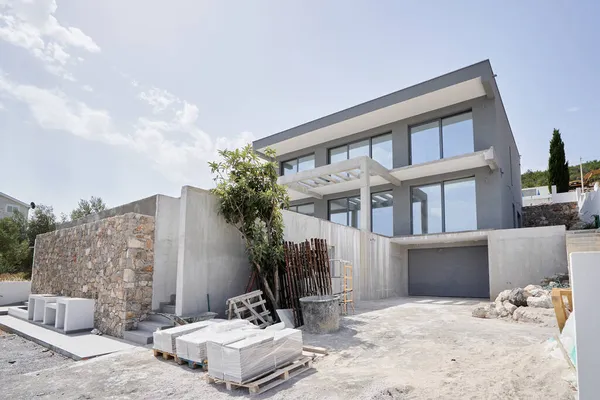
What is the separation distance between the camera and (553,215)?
18.2 meters

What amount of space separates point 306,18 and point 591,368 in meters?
9.77

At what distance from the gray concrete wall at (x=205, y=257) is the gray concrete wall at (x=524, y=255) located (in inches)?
390

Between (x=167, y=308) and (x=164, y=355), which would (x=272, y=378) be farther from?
(x=167, y=308)

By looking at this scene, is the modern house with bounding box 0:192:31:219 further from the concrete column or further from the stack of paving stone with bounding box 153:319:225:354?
the stack of paving stone with bounding box 153:319:225:354

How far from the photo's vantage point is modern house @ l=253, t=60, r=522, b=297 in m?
14.3

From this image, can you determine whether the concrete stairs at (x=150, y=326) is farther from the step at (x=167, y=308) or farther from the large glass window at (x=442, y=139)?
the large glass window at (x=442, y=139)

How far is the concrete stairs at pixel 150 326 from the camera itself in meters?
6.79

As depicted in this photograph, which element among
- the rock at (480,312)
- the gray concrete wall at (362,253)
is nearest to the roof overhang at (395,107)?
the gray concrete wall at (362,253)

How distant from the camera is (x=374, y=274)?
45.5 ft

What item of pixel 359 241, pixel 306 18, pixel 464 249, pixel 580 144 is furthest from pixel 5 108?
pixel 580 144

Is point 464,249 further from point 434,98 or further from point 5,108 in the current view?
point 5,108

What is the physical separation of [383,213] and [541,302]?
9189 mm

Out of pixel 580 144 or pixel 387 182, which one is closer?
pixel 387 182

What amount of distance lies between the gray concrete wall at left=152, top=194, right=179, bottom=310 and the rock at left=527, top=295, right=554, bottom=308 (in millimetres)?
9312
